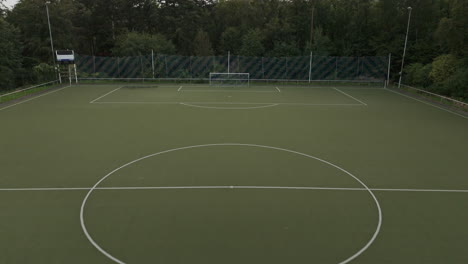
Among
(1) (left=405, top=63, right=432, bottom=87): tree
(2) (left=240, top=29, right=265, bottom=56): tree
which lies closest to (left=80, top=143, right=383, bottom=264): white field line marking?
(1) (left=405, top=63, right=432, bottom=87): tree

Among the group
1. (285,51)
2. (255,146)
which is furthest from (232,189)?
(285,51)

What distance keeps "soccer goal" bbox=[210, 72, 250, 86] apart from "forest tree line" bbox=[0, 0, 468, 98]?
18.2 ft

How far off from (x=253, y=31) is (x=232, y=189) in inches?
1021

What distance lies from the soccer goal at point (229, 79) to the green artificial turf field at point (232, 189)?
11497 millimetres

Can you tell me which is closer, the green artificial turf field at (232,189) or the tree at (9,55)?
the green artificial turf field at (232,189)

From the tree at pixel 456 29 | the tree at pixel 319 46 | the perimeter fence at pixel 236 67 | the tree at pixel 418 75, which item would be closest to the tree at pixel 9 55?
the perimeter fence at pixel 236 67

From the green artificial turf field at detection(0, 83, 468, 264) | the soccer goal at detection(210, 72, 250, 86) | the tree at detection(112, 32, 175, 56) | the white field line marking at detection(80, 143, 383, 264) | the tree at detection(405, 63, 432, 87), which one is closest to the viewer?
the white field line marking at detection(80, 143, 383, 264)

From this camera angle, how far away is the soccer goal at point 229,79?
76.6 feet

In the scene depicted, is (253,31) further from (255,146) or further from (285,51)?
(255,146)

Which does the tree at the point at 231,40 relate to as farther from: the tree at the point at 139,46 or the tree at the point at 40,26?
the tree at the point at 40,26

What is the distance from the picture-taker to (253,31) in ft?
97.3

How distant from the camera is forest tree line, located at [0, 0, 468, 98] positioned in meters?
20.4

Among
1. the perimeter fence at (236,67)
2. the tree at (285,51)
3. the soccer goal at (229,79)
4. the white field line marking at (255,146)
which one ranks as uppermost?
the tree at (285,51)

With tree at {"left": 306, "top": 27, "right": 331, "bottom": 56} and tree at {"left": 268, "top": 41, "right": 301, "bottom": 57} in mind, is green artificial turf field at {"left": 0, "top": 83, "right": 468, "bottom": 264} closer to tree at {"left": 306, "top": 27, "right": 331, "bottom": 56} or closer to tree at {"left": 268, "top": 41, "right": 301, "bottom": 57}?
tree at {"left": 306, "top": 27, "right": 331, "bottom": 56}
